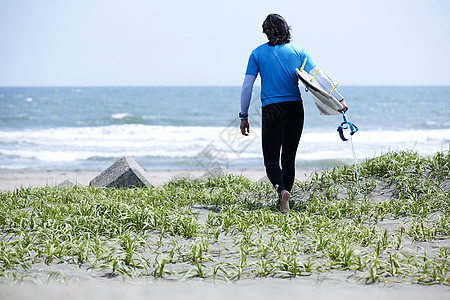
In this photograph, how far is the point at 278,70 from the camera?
4398 millimetres

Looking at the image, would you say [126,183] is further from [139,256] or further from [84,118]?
[84,118]

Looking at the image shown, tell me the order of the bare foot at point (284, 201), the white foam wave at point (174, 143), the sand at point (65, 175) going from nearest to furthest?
the bare foot at point (284, 201), the sand at point (65, 175), the white foam wave at point (174, 143)

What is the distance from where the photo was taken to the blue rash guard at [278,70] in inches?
173

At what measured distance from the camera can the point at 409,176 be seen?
515 centimetres

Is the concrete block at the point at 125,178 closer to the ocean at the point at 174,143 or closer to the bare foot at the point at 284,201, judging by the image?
the bare foot at the point at 284,201

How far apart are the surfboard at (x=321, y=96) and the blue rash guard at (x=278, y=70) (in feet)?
0.32

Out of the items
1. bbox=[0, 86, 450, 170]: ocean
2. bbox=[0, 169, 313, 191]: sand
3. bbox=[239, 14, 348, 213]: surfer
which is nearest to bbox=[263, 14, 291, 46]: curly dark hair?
bbox=[239, 14, 348, 213]: surfer

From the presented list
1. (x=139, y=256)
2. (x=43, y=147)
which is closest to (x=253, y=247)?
(x=139, y=256)

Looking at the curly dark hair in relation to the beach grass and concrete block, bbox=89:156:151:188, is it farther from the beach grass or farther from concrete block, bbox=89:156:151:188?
concrete block, bbox=89:156:151:188

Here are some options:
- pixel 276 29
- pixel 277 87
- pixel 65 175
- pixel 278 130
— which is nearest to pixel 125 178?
pixel 278 130

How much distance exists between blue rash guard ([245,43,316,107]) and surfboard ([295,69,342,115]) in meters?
0.10

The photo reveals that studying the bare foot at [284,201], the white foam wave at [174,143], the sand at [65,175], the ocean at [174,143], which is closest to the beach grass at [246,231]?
the bare foot at [284,201]

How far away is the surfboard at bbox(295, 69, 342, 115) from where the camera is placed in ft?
14.4

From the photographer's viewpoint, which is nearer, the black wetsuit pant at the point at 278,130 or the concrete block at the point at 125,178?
the black wetsuit pant at the point at 278,130
